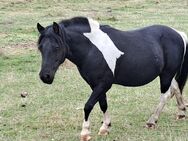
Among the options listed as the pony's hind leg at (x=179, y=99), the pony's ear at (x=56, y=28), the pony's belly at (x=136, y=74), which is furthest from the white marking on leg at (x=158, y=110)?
the pony's ear at (x=56, y=28)

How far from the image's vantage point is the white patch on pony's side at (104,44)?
7051 millimetres

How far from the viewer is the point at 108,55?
7.08 metres

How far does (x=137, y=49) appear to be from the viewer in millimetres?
7500

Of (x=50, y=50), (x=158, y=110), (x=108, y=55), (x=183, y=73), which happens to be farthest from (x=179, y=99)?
(x=50, y=50)

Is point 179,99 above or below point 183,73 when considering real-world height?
below

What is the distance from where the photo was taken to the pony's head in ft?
21.2

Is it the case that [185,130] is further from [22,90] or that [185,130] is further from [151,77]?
[22,90]

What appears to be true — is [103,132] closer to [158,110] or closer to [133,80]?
[133,80]

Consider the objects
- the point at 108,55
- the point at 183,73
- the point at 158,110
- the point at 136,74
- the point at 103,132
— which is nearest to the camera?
the point at 108,55

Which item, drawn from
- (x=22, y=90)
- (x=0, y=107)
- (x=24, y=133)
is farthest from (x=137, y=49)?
(x=22, y=90)

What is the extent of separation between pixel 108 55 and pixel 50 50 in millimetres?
949

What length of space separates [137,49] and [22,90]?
380cm

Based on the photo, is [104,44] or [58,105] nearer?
[104,44]

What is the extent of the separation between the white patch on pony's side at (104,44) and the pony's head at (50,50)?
0.58 meters
